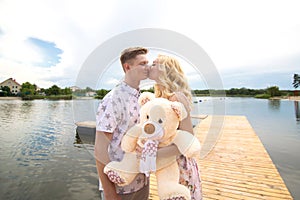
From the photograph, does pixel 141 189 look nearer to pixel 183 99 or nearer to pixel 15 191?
pixel 183 99

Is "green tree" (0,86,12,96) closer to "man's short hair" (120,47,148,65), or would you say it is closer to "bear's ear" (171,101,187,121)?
"man's short hair" (120,47,148,65)

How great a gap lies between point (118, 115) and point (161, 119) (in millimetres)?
222

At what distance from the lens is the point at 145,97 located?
3.23 feet

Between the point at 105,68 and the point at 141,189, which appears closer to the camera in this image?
the point at 105,68

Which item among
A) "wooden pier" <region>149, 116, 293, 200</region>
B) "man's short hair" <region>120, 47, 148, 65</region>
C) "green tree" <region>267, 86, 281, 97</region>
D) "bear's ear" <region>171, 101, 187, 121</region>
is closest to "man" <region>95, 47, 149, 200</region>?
"man's short hair" <region>120, 47, 148, 65</region>

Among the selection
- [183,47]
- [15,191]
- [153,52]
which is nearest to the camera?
[183,47]

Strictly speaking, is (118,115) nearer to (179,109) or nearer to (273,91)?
(179,109)

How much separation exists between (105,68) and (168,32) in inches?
14.0

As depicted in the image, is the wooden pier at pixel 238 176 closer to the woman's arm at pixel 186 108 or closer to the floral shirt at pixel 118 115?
the woman's arm at pixel 186 108

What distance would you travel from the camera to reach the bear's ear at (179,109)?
874 mm

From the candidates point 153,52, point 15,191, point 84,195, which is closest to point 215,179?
point 153,52

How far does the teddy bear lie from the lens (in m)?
0.84

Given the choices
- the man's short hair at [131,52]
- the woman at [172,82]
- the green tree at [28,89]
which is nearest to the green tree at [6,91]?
the green tree at [28,89]

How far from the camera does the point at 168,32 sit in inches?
34.3
